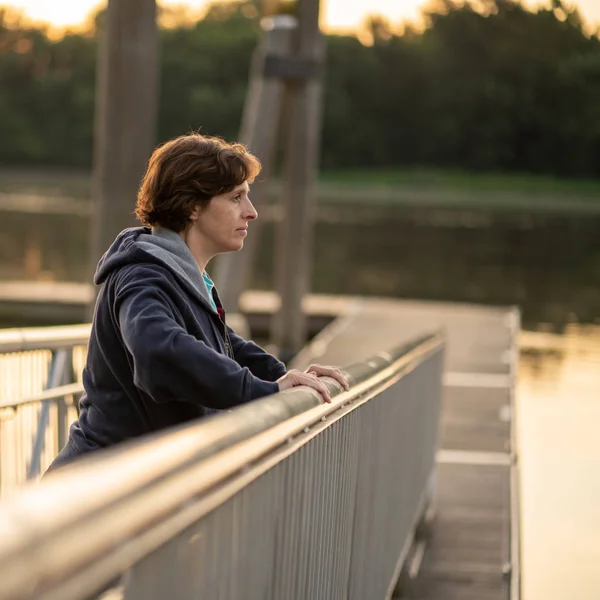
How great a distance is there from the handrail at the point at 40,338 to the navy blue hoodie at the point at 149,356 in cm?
183

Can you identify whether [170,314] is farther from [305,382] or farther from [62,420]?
[62,420]

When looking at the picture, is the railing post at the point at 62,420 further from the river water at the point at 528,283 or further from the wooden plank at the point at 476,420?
the wooden plank at the point at 476,420

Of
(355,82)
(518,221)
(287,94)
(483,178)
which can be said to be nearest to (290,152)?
(287,94)

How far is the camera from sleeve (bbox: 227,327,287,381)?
11.0 feet

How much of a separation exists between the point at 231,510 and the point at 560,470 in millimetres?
9302

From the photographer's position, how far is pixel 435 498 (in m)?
7.96

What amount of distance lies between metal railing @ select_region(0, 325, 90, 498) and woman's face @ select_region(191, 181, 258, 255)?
1720 mm

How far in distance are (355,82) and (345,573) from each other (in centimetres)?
9491

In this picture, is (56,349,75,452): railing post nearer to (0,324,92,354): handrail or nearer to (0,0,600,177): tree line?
(0,324,92,354): handrail

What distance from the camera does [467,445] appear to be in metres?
9.94

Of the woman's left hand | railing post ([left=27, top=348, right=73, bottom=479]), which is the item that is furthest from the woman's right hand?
railing post ([left=27, top=348, right=73, bottom=479])

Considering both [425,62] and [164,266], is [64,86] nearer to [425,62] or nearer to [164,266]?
[425,62]

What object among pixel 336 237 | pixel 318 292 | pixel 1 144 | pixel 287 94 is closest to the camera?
pixel 287 94

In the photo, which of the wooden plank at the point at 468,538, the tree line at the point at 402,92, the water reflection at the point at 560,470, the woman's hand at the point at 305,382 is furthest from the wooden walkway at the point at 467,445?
the tree line at the point at 402,92
